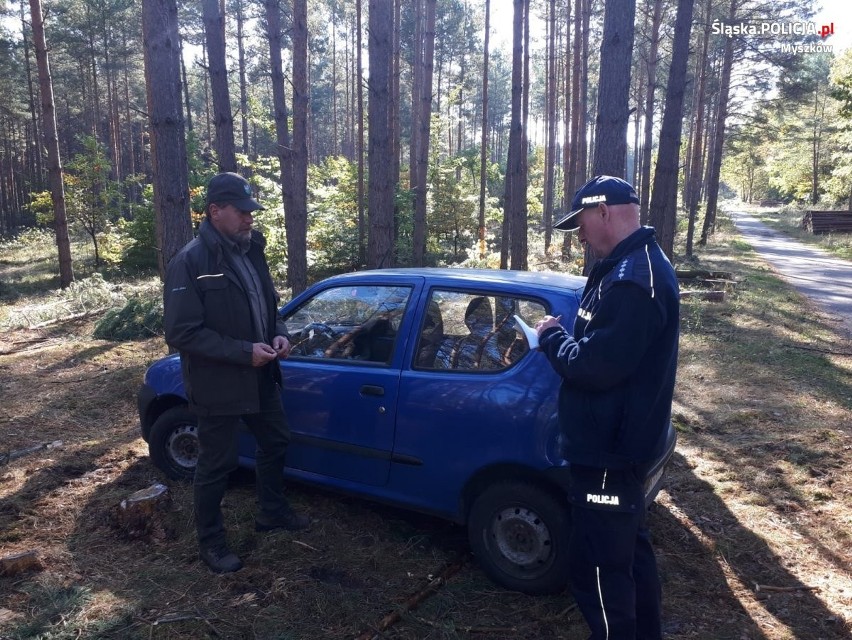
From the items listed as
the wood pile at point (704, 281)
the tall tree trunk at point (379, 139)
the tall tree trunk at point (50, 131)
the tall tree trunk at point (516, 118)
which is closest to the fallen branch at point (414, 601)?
the tall tree trunk at point (379, 139)

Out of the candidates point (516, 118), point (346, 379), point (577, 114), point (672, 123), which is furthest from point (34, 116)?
point (346, 379)

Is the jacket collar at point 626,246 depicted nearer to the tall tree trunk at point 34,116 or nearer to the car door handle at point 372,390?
the car door handle at point 372,390

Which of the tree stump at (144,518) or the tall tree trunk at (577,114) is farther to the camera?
the tall tree trunk at (577,114)

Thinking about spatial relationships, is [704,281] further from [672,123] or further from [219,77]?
[219,77]

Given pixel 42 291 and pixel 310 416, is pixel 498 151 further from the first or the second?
pixel 310 416

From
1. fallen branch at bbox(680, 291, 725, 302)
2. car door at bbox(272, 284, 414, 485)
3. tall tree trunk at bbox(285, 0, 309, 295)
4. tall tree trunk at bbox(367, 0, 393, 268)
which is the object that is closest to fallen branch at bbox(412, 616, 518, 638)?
car door at bbox(272, 284, 414, 485)

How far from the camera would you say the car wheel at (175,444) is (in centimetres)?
479

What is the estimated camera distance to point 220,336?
3596mm

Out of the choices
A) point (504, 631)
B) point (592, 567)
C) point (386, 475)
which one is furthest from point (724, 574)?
point (386, 475)

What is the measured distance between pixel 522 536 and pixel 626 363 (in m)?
1.63

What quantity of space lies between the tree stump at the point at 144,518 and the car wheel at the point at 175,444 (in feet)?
1.96

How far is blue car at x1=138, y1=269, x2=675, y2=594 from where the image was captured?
352cm

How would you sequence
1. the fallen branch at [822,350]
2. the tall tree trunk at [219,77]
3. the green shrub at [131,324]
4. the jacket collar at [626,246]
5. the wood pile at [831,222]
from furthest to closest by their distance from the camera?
the wood pile at [831,222] < the tall tree trunk at [219,77] < the green shrub at [131,324] < the fallen branch at [822,350] < the jacket collar at [626,246]

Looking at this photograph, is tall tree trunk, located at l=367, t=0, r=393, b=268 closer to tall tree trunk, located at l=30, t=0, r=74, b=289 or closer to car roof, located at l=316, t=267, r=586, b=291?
car roof, located at l=316, t=267, r=586, b=291
